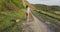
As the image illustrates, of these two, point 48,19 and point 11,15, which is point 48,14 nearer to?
point 48,19

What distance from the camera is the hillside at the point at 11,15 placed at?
1.31 meters

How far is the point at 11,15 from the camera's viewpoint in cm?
137

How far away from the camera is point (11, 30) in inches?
51.2

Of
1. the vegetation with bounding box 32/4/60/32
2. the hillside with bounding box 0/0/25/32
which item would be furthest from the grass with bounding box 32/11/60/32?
the hillside with bounding box 0/0/25/32

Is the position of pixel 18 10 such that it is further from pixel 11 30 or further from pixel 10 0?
pixel 11 30

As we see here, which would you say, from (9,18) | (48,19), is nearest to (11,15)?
(9,18)

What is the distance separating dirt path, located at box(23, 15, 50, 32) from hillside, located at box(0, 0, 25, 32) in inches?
4.2

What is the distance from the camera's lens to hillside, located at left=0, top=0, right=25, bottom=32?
1.31 metres

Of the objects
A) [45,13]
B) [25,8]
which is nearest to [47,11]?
[45,13]

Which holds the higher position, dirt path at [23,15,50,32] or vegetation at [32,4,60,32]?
vegetation at [32,4,60,32]

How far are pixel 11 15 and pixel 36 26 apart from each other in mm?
304

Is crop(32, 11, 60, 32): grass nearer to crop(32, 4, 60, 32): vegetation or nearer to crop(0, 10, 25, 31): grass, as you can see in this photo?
crop(32, 4, 60, 32): vegetation

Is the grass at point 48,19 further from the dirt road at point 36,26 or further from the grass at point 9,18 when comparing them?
the grass at point 9,18

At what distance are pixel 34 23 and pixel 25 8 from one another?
20cm
